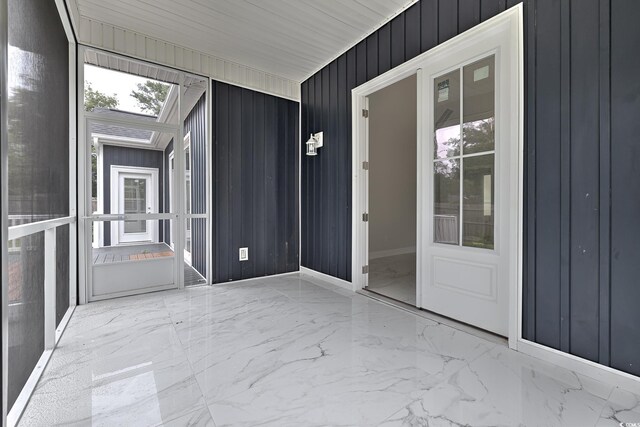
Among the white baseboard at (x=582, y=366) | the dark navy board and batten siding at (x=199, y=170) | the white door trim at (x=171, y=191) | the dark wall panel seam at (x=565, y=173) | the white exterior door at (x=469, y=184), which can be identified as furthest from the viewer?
the dark navy board and batten siding at (x=199, y=170)

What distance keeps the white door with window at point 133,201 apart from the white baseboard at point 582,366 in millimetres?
3749

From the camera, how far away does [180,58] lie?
3488 mm

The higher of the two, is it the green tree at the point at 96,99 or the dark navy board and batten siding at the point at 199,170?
the green tree at the point at 96,99

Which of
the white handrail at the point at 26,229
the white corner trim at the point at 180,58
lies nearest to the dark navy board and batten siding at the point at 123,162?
the white corner trim at the point at 180,58

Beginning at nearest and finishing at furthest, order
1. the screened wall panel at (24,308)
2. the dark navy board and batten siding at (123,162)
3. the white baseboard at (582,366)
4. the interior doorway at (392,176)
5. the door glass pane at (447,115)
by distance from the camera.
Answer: the screened wall panel at (24,308) → the white baseboard at (582,366) → the door glass pane at (447,115) → the dark navy board and batten siding at (123,162) → the interior doorway at (392,176)

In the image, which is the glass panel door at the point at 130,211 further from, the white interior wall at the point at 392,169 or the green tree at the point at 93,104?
the white interior wall at the point at 392,169

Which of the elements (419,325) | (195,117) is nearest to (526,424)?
(419,325)

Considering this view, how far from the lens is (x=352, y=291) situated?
11.3 feet

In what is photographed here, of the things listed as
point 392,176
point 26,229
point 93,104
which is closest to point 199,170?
point 93,104

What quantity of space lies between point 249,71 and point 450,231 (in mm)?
3330

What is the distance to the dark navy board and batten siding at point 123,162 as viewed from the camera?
312 centimetres

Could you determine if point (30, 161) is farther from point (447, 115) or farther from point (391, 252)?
point (391, 252)

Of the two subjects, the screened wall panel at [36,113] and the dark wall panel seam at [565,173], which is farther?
the dark wall panel seam at [565,173]

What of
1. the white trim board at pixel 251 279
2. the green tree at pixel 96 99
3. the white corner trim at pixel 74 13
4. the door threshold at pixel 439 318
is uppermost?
the white corner trim at pixel 74 13
